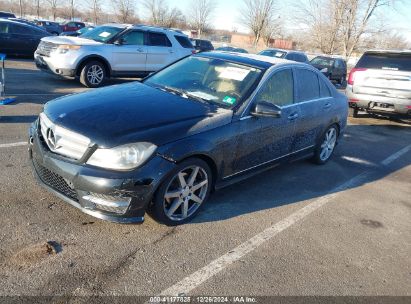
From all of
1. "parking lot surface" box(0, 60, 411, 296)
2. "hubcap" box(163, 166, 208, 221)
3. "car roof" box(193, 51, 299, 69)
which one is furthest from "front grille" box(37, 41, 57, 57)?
"hubcap" box(163, 166, 208, 221)

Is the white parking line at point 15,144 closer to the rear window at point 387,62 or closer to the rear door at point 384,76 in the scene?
the rear door at point 384,76

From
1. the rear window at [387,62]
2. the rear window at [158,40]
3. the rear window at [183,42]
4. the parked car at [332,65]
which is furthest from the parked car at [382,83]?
the parked car at [332,65]

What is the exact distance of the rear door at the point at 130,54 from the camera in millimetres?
10750

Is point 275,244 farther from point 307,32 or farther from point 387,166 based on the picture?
point 307,32

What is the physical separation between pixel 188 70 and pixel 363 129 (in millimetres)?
6338

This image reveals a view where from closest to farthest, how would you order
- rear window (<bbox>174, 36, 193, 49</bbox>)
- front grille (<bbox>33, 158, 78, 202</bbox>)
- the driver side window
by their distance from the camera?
1. front grille (<bbox>33, 158, 78, 202</bbox>)
2. the driver side window
3. rear window (<bbox>174, 36, 193, 49</bbox>)

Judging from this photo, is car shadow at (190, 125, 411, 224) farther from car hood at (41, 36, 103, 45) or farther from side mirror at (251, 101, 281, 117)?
car hood at (41, 36, 103, 45)

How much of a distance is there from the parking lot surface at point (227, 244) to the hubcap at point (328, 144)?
2.79 ft

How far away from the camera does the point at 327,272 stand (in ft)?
11.1

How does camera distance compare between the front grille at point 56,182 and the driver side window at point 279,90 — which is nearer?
the front grille at point 56,182

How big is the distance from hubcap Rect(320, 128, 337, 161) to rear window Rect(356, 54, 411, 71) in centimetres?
456

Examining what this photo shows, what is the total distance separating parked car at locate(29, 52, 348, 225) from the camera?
3.27m

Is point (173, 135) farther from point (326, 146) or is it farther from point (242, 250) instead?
point (326, 146)

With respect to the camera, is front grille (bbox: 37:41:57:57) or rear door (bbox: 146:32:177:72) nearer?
front grille (bbox: 37:41:57:57)
